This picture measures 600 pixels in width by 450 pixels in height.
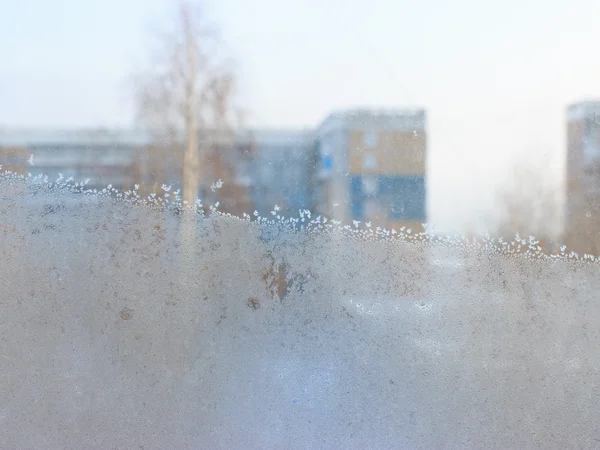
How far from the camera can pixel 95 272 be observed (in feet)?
7.36

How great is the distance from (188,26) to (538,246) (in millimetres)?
1736

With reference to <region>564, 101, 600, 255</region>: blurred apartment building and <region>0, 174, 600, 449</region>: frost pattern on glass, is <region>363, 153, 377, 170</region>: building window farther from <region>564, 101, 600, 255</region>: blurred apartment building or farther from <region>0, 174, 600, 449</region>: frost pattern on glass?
<region>564, 101, 600, 255</region>: blurred apartment building

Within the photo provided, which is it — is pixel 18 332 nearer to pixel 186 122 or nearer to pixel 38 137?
pixel 38 137

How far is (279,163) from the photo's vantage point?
87.6 inches

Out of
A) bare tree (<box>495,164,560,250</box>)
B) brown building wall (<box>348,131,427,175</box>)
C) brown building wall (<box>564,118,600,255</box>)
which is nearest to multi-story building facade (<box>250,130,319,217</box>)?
brown building wall (<box>348,131,427,175</box>)

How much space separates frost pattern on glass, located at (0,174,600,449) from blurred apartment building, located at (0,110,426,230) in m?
0.08

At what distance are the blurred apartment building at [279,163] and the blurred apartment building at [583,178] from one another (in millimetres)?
621

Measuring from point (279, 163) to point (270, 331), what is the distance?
0.71 m

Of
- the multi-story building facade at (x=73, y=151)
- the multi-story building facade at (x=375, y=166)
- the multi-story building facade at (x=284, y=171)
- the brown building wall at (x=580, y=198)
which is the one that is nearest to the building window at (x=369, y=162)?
the multi-story building facade at (x=375, y=166)

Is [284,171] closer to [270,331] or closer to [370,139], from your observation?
[370,139]

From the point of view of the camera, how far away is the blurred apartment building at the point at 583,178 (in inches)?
87.1

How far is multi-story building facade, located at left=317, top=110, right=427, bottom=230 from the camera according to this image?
219 cm

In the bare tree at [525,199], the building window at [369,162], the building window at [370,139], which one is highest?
the building window at [370,139]

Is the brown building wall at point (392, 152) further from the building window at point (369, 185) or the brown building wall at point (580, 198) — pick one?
the brown building wall at point (580, 198)
